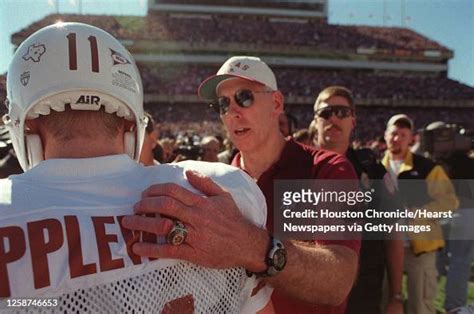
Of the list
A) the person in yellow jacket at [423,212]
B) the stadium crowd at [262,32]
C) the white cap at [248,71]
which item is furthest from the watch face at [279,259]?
the stadium crowd at [262,32]

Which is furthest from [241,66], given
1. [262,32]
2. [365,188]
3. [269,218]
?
[262,32]

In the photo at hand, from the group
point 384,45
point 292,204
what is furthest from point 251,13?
point 292,204

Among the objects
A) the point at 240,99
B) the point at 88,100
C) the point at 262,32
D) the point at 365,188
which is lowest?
the point at 262,32

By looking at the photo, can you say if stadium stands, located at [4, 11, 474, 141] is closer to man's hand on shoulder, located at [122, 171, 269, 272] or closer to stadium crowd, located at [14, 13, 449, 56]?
stadium crowd, located at [14, 13, 449, 56]

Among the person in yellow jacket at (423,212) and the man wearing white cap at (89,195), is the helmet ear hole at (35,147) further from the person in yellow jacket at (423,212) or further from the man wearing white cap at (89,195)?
the person in yellow jacket at (423,212)

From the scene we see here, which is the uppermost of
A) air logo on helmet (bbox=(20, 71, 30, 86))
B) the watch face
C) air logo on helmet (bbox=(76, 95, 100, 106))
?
air logo on helmet (bbox=(20, 71, 30, 86))

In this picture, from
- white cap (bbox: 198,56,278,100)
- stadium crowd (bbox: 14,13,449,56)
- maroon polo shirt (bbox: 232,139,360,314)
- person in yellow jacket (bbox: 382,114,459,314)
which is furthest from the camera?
stadium crowd (bbox: 14,13,449,56)

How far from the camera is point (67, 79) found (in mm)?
860

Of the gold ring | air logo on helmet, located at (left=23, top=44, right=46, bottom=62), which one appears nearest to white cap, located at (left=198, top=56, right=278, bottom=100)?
air logo on helmet, located at (left=23, top=44, right=46, bottom=62)

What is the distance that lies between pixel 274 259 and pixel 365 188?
145 cm

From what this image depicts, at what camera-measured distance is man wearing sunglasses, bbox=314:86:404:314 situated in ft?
7.88

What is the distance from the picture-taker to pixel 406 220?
2.71 meters

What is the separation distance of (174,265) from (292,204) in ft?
2.83

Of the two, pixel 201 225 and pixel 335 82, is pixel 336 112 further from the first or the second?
pixel 335 82
